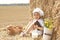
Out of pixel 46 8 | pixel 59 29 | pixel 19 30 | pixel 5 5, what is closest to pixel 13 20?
pixel 5 5

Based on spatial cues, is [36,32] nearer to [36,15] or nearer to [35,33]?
[35,33]

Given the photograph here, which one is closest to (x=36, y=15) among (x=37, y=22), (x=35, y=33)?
(x=37, y=22)

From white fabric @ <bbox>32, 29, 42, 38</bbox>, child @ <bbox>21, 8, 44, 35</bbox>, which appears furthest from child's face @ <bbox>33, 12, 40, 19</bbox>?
white fabric @ <bbox>32, 29, 42, 38</bbox>

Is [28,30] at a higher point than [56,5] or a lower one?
lower

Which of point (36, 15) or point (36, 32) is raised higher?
point (36, 15)

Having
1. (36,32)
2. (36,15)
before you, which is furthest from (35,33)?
(36,15)

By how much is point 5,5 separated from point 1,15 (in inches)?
25.5

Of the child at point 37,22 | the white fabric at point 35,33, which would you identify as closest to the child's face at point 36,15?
the child at point 37,22

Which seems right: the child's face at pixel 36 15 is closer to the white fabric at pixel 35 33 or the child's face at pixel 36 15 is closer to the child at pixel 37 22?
the child at pixel 37 22

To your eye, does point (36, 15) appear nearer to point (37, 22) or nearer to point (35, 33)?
point (37, 22)

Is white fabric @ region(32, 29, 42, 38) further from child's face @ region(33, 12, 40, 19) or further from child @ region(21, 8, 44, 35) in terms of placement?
child's face @ region(33, 12, 40, 19)

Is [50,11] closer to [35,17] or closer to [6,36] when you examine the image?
[35,17]

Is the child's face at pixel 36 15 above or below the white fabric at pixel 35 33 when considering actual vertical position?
above

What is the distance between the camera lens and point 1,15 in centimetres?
333
